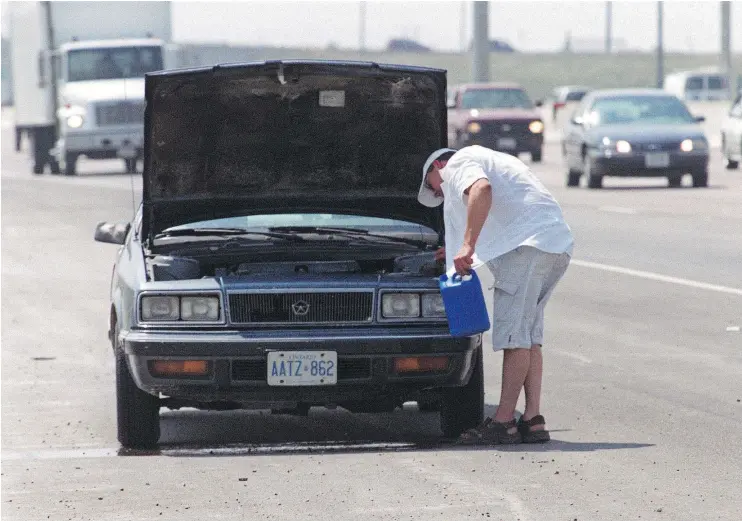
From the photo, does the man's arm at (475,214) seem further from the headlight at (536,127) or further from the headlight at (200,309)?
the headlight at (536,127)

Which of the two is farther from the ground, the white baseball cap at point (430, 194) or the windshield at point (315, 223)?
the white baseball cap at point (430, 194)

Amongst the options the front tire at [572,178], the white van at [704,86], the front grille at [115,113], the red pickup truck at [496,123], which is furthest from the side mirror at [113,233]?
the white van at [704,86]

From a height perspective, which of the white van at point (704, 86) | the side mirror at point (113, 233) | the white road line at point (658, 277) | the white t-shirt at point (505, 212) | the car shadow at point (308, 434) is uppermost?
the white t-shirt at point (505, 212)

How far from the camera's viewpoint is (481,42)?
51625 mm

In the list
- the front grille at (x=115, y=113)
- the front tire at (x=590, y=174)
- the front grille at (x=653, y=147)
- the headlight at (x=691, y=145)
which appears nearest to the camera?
the front grille at (x=653, y=147)

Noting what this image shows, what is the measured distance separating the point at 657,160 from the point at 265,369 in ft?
66.8

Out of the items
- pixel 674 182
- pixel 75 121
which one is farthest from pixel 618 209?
pixel 75 121

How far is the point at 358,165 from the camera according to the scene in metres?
9.36

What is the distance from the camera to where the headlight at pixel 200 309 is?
7.84 metres

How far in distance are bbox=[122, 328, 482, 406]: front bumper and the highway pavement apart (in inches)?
11.4

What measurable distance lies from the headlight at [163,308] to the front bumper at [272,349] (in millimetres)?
82

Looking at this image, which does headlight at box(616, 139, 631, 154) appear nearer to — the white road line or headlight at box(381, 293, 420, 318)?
the white road line

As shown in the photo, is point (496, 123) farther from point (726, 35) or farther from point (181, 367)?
point (726, 35)

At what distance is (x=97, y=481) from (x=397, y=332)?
1483 mm
